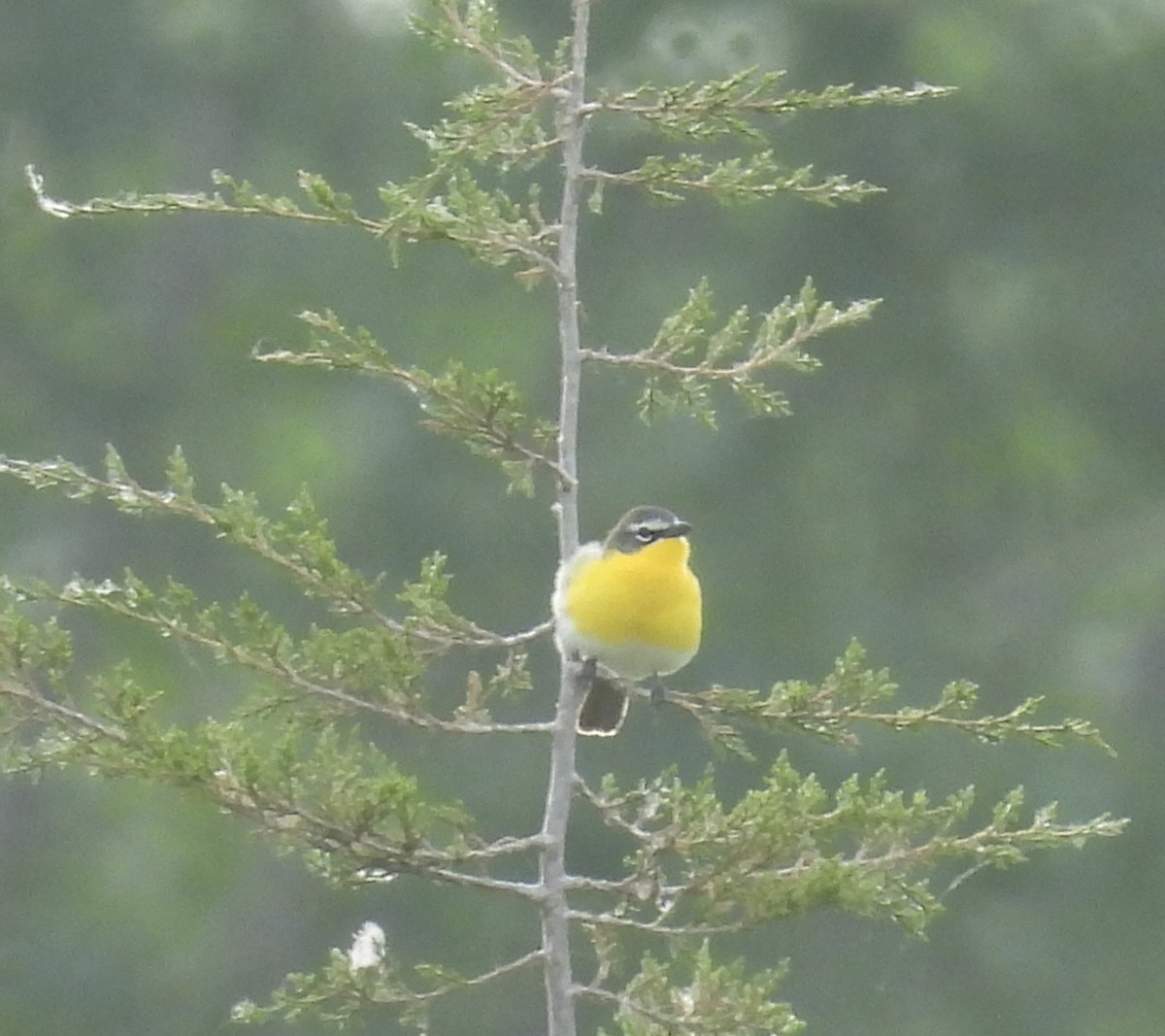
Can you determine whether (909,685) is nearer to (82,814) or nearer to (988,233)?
(988,233)

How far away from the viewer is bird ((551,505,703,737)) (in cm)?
532

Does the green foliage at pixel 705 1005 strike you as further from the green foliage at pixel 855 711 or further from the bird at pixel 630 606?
the bird at pixel 630 606

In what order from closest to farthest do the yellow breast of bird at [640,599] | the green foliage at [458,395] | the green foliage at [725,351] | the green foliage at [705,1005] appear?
the green foliage at [705,1005] < the green foliage at [458,395] < the green foliage at [725,351] < the yellow breast of bird at [640,599]

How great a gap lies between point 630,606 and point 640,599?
35 mm

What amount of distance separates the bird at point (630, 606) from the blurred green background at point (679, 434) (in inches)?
277

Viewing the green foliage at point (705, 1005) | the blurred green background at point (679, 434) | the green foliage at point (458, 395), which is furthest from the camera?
the blurred green background at point (679, 434)

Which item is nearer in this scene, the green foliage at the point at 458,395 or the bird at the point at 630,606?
the green foliage at the point at 458,395

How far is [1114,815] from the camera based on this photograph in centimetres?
1295

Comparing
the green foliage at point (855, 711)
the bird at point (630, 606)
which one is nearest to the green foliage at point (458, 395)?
the green foliage at point (855, 711)

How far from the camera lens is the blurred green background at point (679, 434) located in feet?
42.9

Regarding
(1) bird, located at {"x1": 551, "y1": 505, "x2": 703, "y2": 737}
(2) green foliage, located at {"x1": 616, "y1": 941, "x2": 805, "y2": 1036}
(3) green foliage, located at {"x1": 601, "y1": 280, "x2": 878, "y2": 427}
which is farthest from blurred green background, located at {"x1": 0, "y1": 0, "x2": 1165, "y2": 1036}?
(2) green foliage, located at {"x1": 616, "y1": 941, "x2": 805, "y2": 1036}

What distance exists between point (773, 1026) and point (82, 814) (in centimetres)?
1070

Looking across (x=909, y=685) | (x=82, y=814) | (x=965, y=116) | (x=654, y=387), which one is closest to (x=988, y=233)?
(x=965, y=116)

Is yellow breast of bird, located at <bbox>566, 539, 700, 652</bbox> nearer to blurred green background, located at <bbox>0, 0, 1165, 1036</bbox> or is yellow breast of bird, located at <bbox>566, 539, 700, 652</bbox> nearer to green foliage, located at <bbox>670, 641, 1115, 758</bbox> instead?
green foliage, located at <bbox>670, 641, 1115, 758</bbox>
